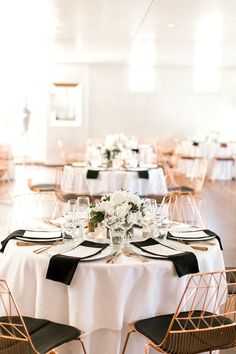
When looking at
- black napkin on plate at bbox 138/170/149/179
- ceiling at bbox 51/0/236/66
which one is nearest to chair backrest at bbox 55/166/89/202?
black napkin on plate at bbox 138/170/149/179

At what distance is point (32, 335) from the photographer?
2.61m

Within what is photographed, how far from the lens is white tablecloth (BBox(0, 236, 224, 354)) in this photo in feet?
9.27

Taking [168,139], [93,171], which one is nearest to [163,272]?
[93,171]

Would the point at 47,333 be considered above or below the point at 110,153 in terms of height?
below

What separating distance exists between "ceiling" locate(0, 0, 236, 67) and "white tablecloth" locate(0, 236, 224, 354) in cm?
474

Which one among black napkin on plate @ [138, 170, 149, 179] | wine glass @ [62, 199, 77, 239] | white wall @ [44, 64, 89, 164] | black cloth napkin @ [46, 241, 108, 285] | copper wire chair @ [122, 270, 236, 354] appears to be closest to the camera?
copper wire chair @ [122, 270, 236, 354]

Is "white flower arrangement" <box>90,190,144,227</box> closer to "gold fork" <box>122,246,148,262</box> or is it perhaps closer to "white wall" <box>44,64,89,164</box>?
"gold fork" <box>122,246,148,262</box>

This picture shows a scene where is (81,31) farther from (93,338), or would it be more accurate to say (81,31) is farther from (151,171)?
(93,338)

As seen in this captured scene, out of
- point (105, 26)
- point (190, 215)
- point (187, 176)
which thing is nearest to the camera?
point (190, 215)

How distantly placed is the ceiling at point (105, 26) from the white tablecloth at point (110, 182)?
2.25 metres

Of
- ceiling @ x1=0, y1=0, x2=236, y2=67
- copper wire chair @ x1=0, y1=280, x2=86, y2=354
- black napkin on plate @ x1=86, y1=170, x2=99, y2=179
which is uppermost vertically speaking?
ceiling @ x1=0, y1=0, x2=236, y2=67

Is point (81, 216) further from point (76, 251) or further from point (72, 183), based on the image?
point (72, 183)

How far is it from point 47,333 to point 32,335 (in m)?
0.08

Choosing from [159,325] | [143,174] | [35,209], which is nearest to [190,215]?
[143,174]
